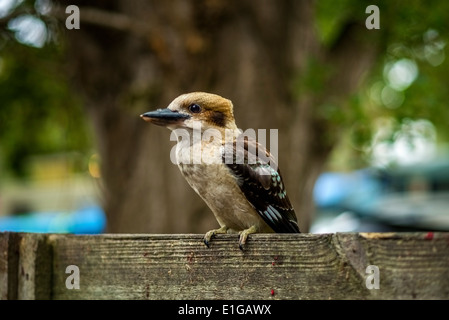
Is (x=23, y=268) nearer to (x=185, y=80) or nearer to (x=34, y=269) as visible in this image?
(x=34, y=269)

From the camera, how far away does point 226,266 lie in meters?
2.07

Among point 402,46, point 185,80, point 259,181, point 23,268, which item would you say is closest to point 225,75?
point 185,80

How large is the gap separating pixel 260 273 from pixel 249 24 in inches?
160

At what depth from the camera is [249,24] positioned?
5.76 metres

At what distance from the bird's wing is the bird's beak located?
0.29 m

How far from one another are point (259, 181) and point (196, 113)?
16.5 inches

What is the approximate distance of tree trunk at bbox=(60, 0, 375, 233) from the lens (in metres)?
5.36

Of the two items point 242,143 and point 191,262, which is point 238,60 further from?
point 191,262

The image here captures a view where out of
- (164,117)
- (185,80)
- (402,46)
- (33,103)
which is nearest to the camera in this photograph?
(164,117)

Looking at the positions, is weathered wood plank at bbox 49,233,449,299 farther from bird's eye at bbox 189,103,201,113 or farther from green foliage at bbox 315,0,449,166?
green foliage at bbox 315,0,449,166

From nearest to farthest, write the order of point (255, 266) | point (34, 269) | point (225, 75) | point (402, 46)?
point (255, 266) < point (34, 269) < point (225, 75) < point (402, 46)

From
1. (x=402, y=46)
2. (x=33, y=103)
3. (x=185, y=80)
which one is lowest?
(x=185, y=80)

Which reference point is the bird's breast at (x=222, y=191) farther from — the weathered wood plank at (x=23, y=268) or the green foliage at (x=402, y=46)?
the green foliage at (x=402, y=46)

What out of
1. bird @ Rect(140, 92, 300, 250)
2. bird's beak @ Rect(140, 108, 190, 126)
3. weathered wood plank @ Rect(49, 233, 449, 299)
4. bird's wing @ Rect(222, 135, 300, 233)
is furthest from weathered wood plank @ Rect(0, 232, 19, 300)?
bird's wing @ Rect(222, 135, 300, 233)
